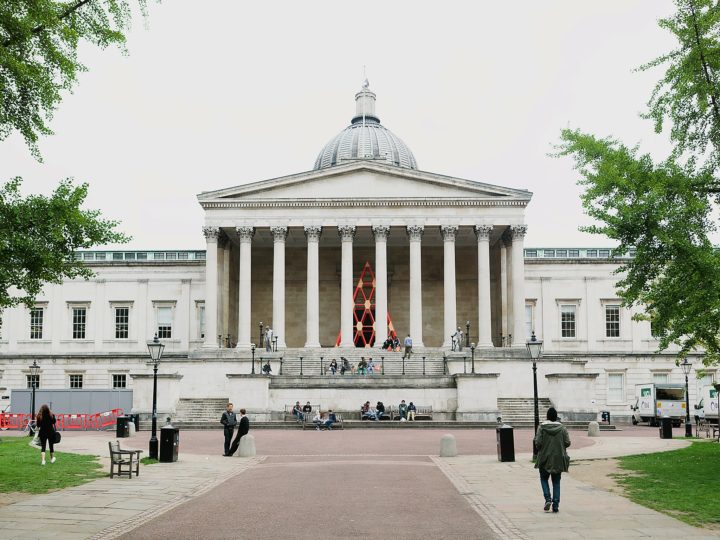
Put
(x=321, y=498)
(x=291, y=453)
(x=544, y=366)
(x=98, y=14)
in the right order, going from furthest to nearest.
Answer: (x=544, y=366)
(x=291, y=453)
(x=321, y=498)
(x=98, y=14)

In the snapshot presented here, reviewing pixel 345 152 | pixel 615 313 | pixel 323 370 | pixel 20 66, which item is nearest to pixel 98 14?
pixel 20 66

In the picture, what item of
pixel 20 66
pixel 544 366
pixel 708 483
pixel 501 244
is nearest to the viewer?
pixel 20 66

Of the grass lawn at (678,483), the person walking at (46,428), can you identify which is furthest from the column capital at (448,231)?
the person walking at (46,428)

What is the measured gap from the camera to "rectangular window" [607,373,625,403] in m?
67.0

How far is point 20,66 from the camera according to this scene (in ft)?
48.8

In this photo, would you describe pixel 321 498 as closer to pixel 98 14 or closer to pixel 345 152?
pixel 98 14

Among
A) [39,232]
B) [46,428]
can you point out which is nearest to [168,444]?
[46,428]

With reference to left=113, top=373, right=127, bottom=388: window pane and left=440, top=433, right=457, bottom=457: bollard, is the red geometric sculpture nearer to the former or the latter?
left=113, top=373, right=127, bottom=388: window pane

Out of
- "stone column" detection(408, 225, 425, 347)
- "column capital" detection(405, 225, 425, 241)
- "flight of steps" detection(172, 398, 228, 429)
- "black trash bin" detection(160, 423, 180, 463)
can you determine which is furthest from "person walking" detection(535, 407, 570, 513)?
"column capital" detection(405, 225, 425, 241)

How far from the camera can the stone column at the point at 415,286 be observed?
2370 inches

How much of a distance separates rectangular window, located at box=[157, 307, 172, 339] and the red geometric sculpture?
47.7 feet

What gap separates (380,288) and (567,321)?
59.4 feet

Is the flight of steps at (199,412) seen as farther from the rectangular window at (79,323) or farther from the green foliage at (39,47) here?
the green foliage at (39,47)

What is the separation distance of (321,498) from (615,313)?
2199 inches
